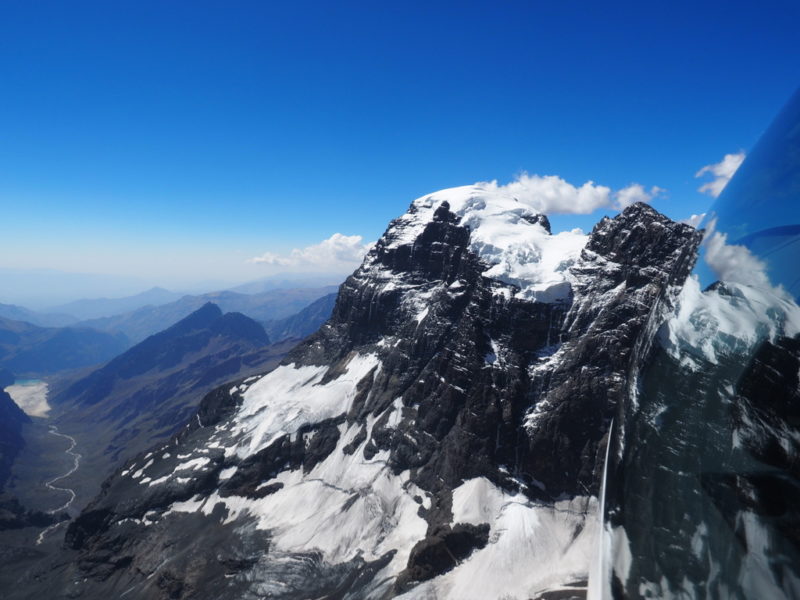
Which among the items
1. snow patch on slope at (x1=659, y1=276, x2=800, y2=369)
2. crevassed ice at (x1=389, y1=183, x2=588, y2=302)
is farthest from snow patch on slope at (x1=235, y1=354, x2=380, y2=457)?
snow patch on slope at (x1=659, y1=276, x2=800, y2=369)

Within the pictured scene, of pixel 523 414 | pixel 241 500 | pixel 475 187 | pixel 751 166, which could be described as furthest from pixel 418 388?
pixel 751 166

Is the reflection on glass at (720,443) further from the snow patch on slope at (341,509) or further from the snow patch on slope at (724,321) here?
the snow patch on slope at (341,509)

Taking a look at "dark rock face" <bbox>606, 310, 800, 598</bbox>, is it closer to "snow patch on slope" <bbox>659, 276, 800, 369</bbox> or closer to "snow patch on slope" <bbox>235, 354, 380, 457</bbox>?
"snow patch on slope" <bbox>659, 276, 800, 369</bbox>

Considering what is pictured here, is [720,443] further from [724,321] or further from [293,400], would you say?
[293,400]

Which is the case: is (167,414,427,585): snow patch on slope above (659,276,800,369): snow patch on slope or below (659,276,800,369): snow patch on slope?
below

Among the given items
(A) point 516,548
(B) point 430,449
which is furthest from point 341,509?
(A) point 516,548

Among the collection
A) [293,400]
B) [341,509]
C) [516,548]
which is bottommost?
[341,509]
